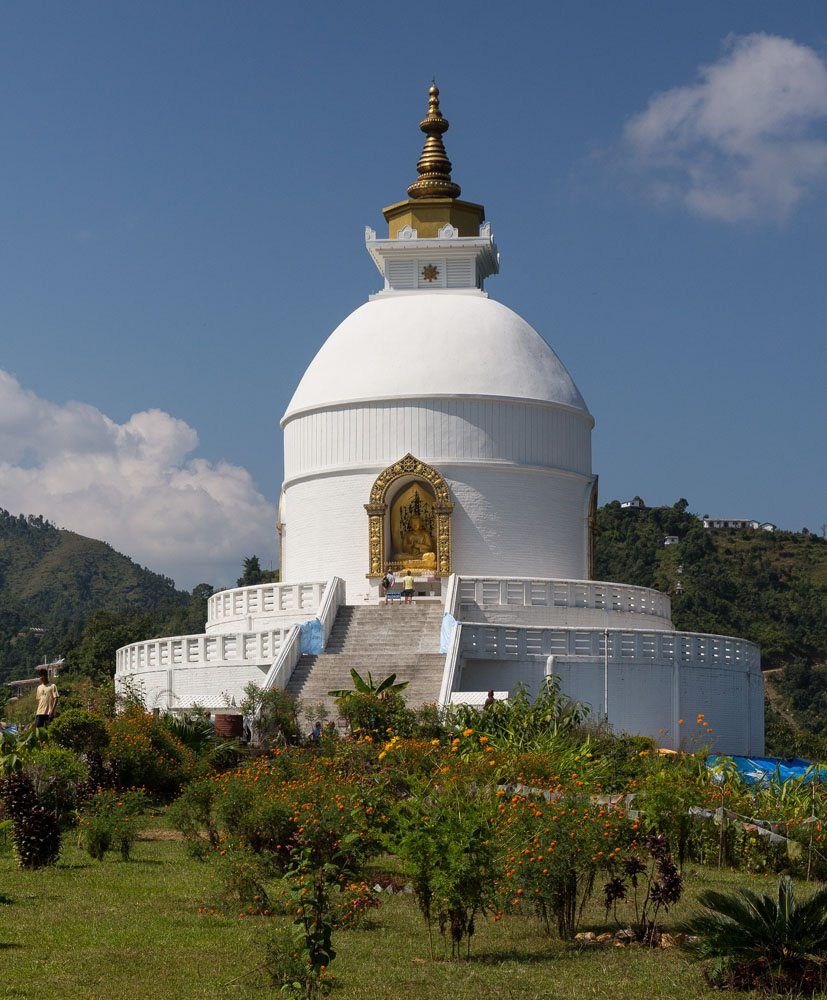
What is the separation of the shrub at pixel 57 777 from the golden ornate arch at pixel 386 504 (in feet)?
42.1

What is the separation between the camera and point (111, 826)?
13539 mm

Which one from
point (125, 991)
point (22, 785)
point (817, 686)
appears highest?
point (817, 686)

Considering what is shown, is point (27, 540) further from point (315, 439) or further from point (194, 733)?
point (194, 733)

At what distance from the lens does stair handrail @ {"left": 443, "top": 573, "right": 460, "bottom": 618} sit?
25.5 m

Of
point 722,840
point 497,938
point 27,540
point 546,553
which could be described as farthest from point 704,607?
point 27,540

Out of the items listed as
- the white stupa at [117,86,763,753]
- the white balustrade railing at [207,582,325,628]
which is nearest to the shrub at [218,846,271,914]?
the white stupa at [117,86,763,753]

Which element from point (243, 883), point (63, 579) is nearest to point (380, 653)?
point (243, 883)

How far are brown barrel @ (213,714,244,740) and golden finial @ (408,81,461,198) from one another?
16.8 meters

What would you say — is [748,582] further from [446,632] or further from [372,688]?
[372,688]

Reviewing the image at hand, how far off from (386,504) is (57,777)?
14538mm

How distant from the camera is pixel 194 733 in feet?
64.4

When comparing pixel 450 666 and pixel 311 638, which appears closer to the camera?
pixel 450 666

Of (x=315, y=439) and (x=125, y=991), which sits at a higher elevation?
(x=315, y=439)

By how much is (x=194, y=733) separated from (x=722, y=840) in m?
8.56
